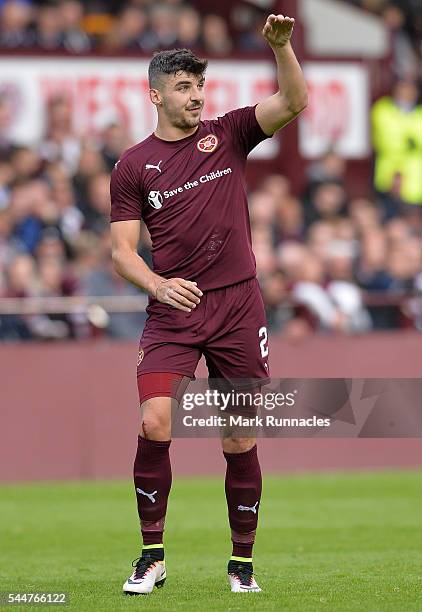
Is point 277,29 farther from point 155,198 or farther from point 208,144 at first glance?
point 155,198

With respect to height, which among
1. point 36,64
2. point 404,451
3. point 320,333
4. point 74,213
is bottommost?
point 404,451

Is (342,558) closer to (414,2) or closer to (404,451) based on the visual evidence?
(404,451)

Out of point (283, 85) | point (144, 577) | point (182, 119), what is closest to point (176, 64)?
point (182, 119)

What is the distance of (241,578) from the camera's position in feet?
25.4

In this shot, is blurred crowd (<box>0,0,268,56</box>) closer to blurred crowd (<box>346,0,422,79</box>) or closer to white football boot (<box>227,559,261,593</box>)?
blurred crowd (<box>346,0,422,79</box>)

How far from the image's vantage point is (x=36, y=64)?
18.9 metres

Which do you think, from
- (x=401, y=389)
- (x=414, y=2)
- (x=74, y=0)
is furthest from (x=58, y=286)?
(x=414, y=2)

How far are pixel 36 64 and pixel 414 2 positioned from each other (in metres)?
6.48

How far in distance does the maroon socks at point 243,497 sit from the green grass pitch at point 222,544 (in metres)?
0.25

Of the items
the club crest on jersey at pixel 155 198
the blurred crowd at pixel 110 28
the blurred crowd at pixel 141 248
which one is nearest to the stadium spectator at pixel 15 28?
the blurred crowd at pixel 110 28

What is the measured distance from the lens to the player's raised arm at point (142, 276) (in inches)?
297

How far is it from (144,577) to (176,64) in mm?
2575

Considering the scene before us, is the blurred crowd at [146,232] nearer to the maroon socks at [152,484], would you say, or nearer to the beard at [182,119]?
the beard at [182,119]

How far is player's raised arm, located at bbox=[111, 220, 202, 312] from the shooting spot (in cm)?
754
